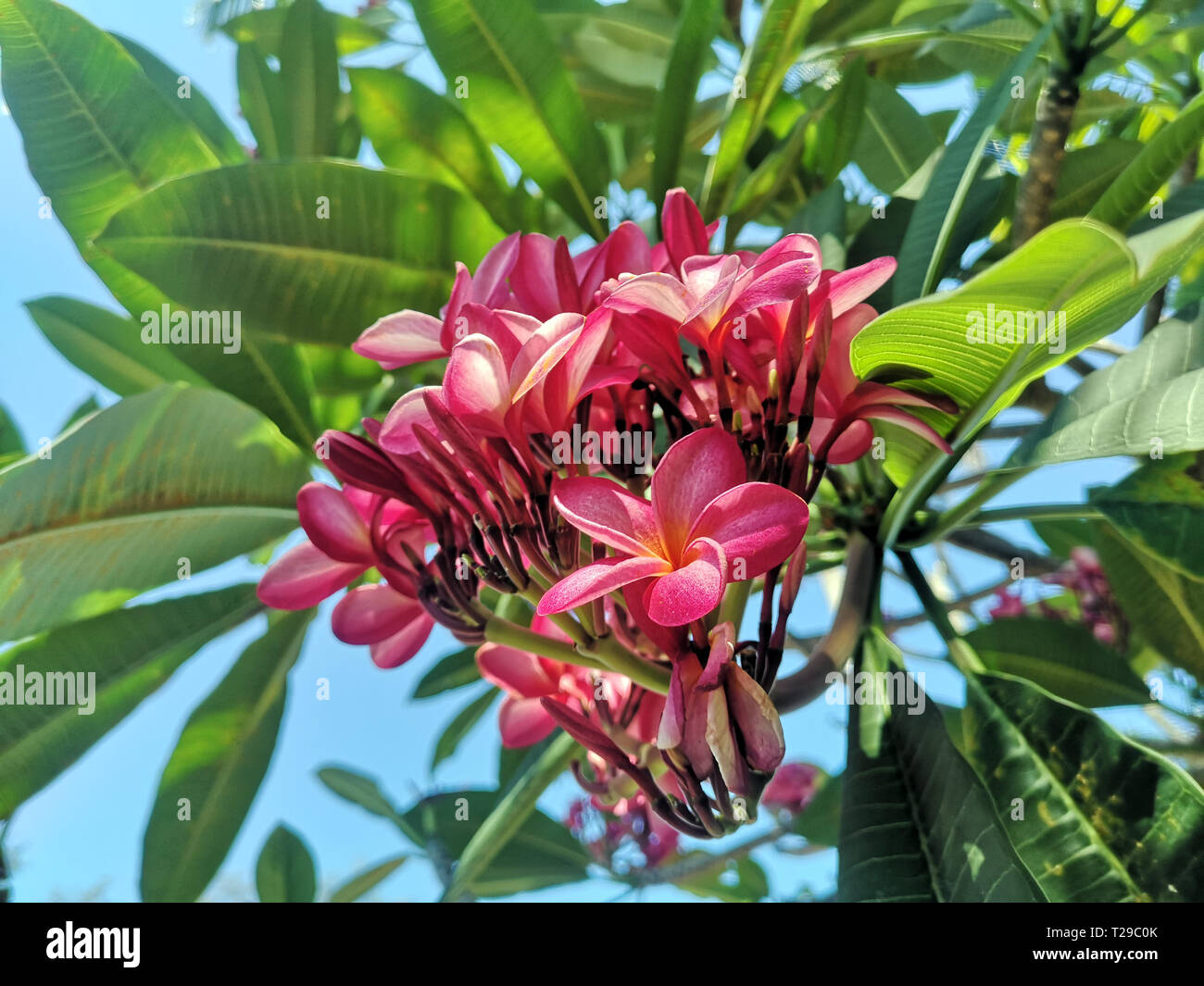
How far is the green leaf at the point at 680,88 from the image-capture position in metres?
0.79

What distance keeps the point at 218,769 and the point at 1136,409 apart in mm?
848

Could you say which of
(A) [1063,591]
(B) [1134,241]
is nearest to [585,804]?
(A) [1063,591]

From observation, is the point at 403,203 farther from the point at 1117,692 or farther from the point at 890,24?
the point at 1117,692

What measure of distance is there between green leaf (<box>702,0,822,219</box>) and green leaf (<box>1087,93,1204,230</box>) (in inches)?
12.0

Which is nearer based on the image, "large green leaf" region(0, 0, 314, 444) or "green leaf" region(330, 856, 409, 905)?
"large green leaf" region(0, 0, 314, 444)

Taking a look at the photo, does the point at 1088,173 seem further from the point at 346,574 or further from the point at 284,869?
the point at 284,869

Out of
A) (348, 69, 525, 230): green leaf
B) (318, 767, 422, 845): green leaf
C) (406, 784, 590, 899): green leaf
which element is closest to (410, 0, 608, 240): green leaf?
(348, 69, 525, 230): green leaf

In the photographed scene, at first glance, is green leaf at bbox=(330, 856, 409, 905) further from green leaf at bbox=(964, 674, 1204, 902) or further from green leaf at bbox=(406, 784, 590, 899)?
green leaf at bbox=(964, 674, 1204, 902)

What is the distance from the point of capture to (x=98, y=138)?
77 cm

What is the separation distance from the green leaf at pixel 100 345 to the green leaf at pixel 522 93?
445 mm

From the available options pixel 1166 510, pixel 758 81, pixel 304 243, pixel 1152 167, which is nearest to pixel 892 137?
pixel 758 81

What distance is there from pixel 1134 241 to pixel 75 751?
84 cm

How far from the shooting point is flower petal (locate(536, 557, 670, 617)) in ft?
1.16

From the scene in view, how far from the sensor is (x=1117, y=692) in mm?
981
